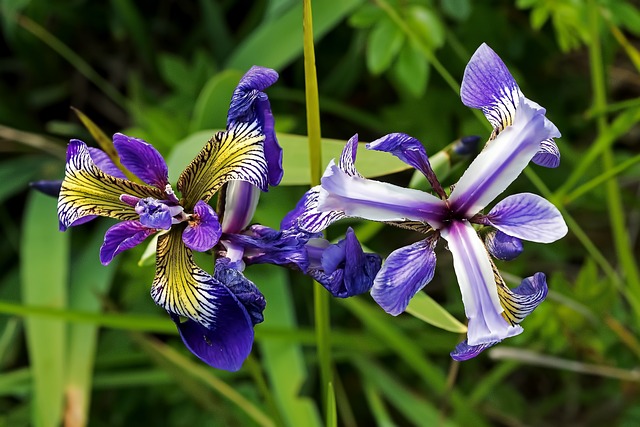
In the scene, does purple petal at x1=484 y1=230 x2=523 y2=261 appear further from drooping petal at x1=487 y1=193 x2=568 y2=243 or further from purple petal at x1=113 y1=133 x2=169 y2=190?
purple petal at x1=113 y1=133 x2=169 y2=190

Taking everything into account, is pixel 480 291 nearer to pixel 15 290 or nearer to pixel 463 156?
pixel 463 156

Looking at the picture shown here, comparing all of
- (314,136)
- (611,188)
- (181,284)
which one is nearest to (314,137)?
(314,136)

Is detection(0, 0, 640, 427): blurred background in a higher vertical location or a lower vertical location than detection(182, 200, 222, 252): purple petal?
higher

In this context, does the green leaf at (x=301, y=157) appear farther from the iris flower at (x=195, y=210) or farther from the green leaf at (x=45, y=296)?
the green leaf at (x=45, y=296)

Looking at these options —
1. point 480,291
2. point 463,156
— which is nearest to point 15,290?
point 463,156

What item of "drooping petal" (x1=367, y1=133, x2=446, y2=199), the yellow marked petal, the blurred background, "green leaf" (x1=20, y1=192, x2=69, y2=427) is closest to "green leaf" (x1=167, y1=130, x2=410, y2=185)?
the blurred background

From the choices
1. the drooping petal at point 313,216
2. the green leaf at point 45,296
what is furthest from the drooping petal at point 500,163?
the green leaf at point 45,296
